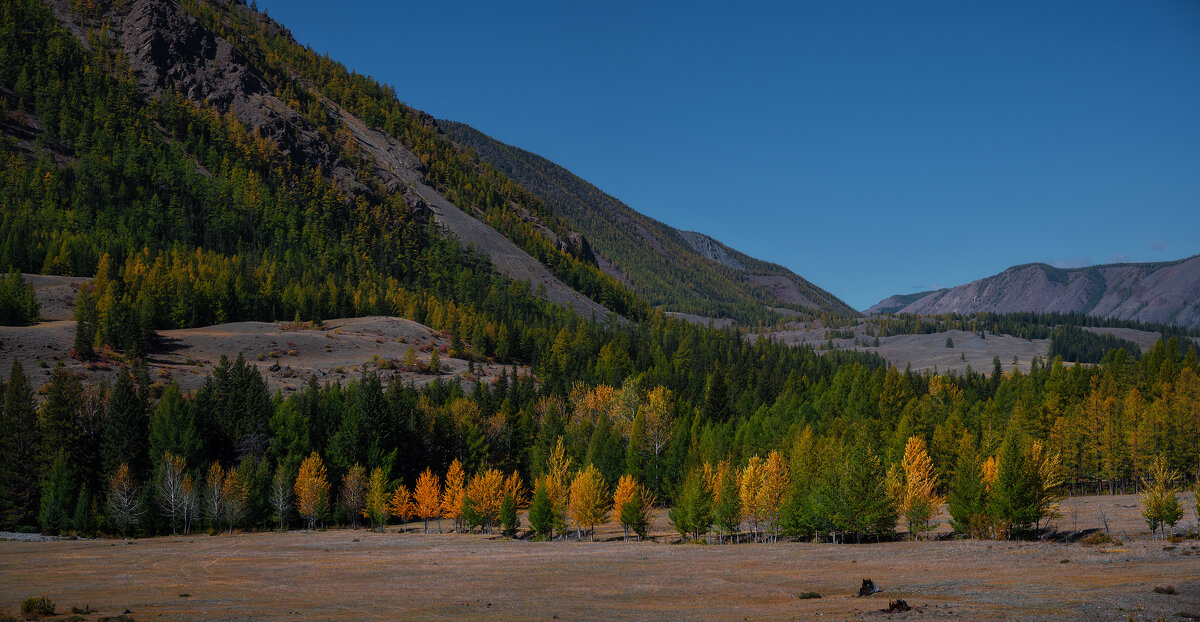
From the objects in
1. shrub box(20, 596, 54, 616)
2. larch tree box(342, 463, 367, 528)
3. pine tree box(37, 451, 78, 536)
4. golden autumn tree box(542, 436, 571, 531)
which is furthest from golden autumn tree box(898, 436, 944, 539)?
pine tree box(37, 451, 78, 536)

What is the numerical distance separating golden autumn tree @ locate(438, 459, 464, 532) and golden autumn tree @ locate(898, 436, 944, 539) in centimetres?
5140

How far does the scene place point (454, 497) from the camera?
9512 centimetres

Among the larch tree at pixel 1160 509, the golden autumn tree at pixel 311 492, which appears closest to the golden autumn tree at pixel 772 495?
the larch tree at pixel 1160 509

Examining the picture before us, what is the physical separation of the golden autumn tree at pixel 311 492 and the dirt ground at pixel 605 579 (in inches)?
692

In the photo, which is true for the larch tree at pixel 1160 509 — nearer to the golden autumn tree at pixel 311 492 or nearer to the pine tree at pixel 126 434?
the golden autumn tree at pixel 311 492

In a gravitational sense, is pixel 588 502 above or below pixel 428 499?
above

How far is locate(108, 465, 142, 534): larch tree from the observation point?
267ft

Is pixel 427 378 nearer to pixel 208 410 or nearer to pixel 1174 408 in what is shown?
pixel 208 410

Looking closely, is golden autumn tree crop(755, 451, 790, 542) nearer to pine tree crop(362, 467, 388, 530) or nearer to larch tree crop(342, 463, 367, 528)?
pine tree crop(362, 467, 388, 530)

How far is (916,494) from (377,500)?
62151 mm

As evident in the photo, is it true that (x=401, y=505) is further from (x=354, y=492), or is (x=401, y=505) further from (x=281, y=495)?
(x=281, y=495)

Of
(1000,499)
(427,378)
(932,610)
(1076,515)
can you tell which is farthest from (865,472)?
(427,378)

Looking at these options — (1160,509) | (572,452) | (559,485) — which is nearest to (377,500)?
(559,485)

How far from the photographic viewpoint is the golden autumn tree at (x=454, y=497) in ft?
306
